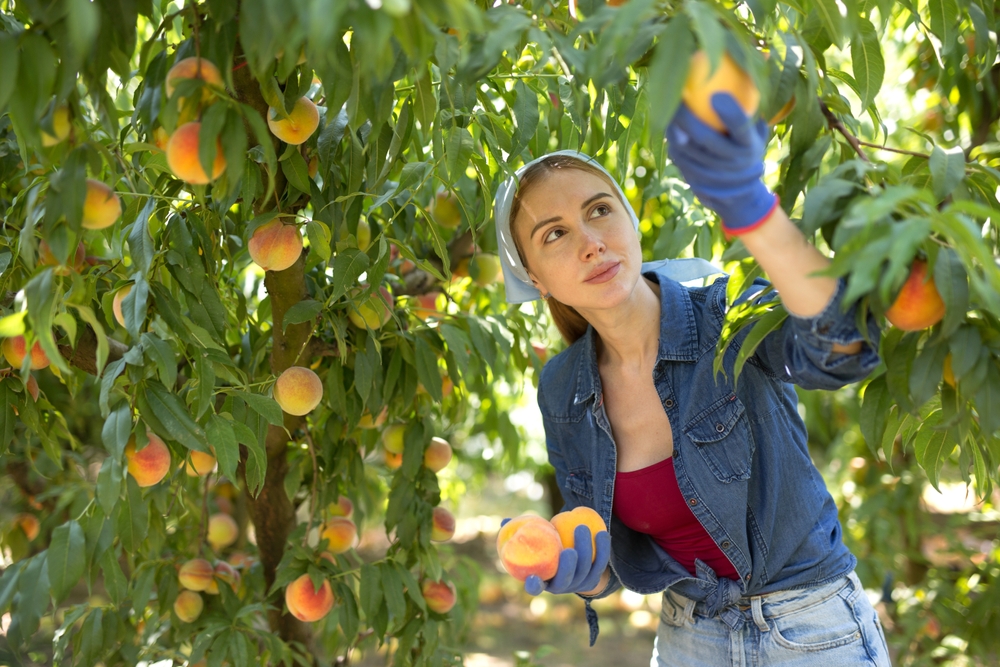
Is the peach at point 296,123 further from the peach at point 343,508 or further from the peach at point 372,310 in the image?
the peach at point 343,508

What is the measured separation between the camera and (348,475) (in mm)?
1892

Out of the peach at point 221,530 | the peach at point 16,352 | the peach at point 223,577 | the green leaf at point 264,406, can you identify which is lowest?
the peach at point 221,530

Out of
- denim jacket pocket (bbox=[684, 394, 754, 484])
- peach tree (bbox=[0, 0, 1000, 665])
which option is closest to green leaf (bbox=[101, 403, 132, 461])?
peach tree (bbox=[0, 0, 1000, 665])

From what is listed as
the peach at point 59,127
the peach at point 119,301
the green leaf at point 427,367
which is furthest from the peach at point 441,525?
the peach at point 59,127

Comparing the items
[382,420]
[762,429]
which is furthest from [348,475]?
[762,429]

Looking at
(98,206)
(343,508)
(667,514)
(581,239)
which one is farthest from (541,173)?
(343,508)

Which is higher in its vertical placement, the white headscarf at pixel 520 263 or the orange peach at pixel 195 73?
the orange peach at pixel 195 73

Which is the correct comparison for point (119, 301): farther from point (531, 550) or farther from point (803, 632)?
point (803, 632)

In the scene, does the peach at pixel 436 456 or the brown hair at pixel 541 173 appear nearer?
the brown hair at pixel 541 173

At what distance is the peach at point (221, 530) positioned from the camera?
2316 mm

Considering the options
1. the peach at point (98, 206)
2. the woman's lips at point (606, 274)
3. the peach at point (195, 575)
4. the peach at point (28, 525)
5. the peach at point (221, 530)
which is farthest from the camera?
the peach at point (28, 525)

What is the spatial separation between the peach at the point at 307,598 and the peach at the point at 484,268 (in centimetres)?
83

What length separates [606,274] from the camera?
153 centimetres

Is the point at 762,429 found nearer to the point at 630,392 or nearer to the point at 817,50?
the point at 630,392
